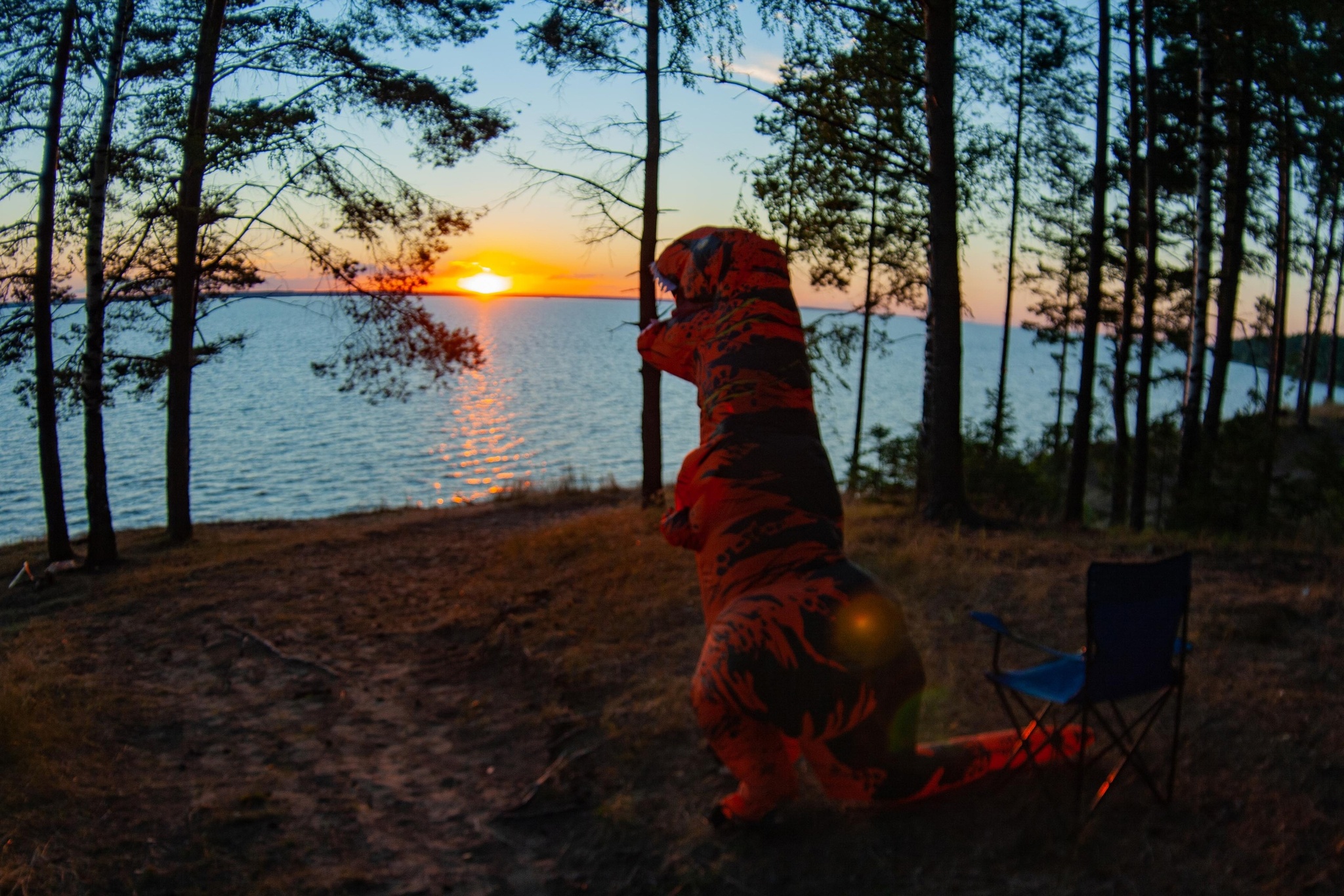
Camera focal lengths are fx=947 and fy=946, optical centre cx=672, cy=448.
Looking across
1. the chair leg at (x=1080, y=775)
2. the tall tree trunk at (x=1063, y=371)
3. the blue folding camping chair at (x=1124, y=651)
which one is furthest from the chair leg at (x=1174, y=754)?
the tall tree trunk at (x=1063, y=371)

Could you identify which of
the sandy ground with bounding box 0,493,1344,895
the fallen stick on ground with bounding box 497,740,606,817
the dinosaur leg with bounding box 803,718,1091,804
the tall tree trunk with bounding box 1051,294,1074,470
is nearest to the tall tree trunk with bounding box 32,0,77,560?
the sandy ground with bounding box 0,493,1344,895

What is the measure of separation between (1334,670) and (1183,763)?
1.40m

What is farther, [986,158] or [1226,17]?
[986,158]

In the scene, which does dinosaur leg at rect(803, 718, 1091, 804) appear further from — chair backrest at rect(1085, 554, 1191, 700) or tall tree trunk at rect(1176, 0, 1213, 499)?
tall tree trunk at rect(1176, 0, 1213, 499)

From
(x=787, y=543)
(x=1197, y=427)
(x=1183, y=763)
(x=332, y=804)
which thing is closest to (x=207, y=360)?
(x=332, y=804)

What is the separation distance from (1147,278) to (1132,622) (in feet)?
35.2

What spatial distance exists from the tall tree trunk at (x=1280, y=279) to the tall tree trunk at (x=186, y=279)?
13.8 meters

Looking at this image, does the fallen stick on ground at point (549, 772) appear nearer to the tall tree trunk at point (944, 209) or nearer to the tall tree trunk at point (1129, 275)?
the tall tree trunk at point (944, 209)

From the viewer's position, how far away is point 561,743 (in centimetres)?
544

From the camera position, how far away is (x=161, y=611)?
8.80m

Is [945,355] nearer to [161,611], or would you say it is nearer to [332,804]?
[332,804]

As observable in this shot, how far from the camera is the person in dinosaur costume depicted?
11.6 ft

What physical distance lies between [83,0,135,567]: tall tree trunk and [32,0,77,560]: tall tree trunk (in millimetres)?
353

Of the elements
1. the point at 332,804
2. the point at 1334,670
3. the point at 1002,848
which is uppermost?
the point at 1334,670
